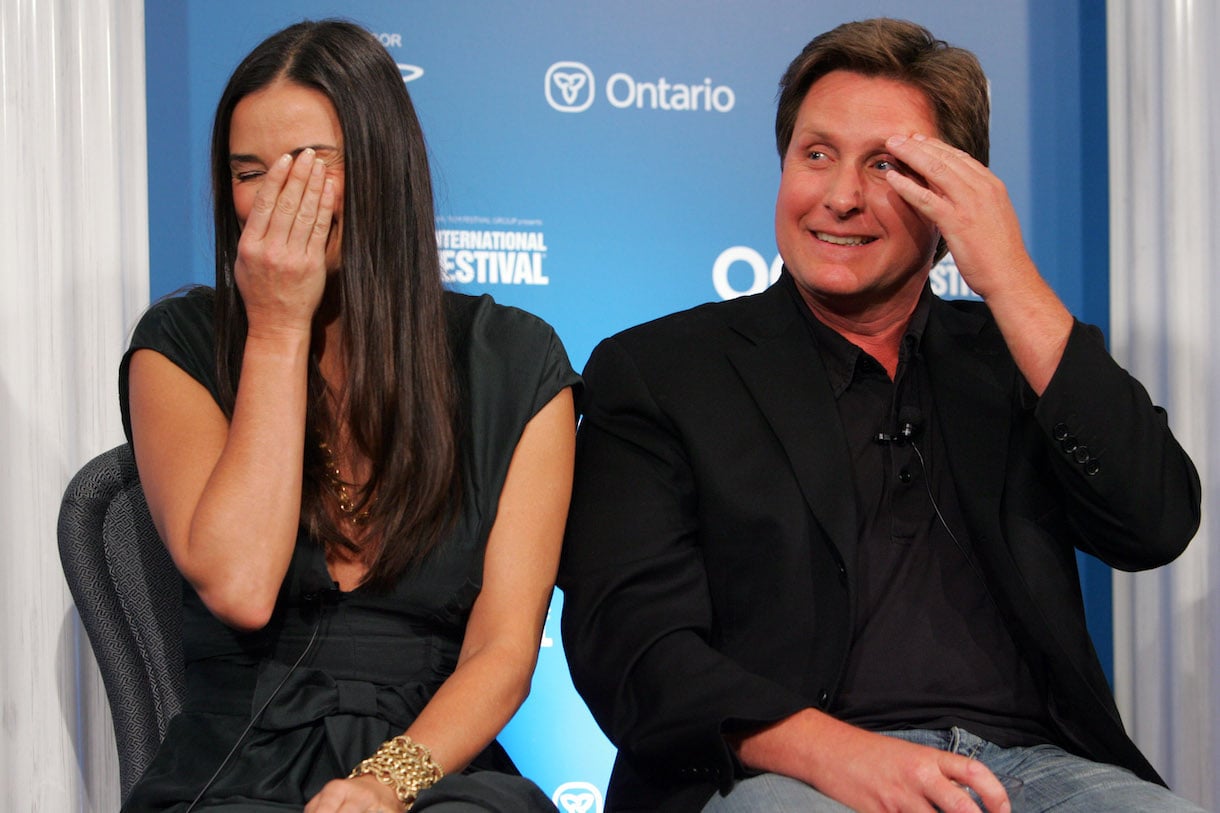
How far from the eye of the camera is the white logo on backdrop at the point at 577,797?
3.10 meters

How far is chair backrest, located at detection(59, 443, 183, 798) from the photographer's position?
2021 mm

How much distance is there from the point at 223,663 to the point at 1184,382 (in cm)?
237

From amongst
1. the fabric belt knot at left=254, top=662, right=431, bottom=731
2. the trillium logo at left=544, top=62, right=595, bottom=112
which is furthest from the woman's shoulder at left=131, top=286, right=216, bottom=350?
the trillium logo at left=544, top=62, right=595, bottom=112

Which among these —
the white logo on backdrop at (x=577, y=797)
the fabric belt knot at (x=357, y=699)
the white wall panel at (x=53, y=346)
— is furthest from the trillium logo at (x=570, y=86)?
the fabric belt knot at (x=357, y=699)

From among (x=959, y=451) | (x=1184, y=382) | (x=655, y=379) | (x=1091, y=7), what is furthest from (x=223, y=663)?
(x=1091, y=7)

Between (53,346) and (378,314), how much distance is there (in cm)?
107

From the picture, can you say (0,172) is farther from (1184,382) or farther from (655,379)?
(1184,382)

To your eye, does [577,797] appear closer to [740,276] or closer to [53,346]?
[740,276]

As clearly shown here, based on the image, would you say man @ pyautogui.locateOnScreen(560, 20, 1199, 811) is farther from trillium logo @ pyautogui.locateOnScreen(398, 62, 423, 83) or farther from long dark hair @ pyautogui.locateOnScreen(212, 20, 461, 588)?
trillium logo @ pyautogui.locateOnScreen(398, 62, 423, 83)

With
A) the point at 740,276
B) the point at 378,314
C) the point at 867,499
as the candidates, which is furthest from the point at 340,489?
the point at 740,276

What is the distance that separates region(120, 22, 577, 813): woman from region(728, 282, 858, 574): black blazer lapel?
323mm

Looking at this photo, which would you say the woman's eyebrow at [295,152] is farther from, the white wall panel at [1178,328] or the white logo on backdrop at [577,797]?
the white wall panel at [1178,328]

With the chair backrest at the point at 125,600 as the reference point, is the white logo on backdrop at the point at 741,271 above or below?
above

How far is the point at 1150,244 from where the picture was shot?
3.24 metres
